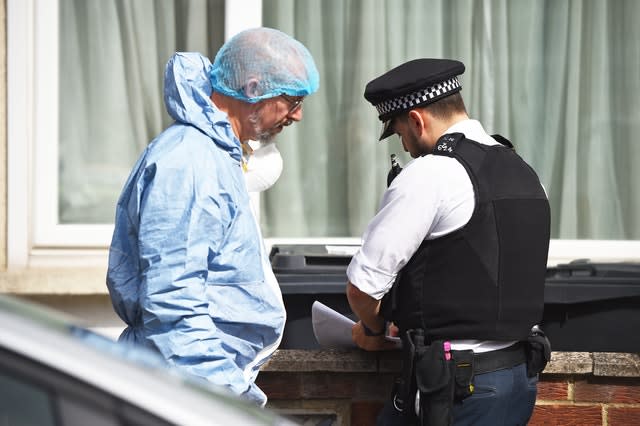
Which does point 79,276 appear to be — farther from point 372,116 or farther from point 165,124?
point 372,116

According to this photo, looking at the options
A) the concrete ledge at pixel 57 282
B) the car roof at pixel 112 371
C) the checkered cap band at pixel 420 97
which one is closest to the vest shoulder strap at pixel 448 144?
the checkered cap band at pixel 420 97

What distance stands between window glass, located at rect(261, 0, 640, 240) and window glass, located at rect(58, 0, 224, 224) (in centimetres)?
47

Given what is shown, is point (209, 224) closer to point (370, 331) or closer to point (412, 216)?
point (412, 216)

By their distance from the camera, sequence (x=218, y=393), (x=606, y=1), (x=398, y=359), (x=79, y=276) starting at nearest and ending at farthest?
(x=218, y=393)
(x=398, y=359)
(x=79, y=276)
(x=606, y=1)

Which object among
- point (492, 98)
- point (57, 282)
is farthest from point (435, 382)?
point (492, 98)

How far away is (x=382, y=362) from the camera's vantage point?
145 inches

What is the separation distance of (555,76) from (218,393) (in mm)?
4040

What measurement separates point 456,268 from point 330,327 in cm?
68

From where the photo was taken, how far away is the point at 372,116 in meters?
5.40

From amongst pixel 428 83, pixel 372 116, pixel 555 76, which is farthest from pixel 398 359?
pixel 555 76

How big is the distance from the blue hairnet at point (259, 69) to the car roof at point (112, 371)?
4.39 ft

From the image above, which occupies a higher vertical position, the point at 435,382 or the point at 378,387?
the point at 435,382

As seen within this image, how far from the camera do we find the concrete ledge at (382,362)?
369 centimetres

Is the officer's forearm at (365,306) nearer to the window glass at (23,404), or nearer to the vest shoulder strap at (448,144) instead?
the vest shoulder strap at (448,144)
